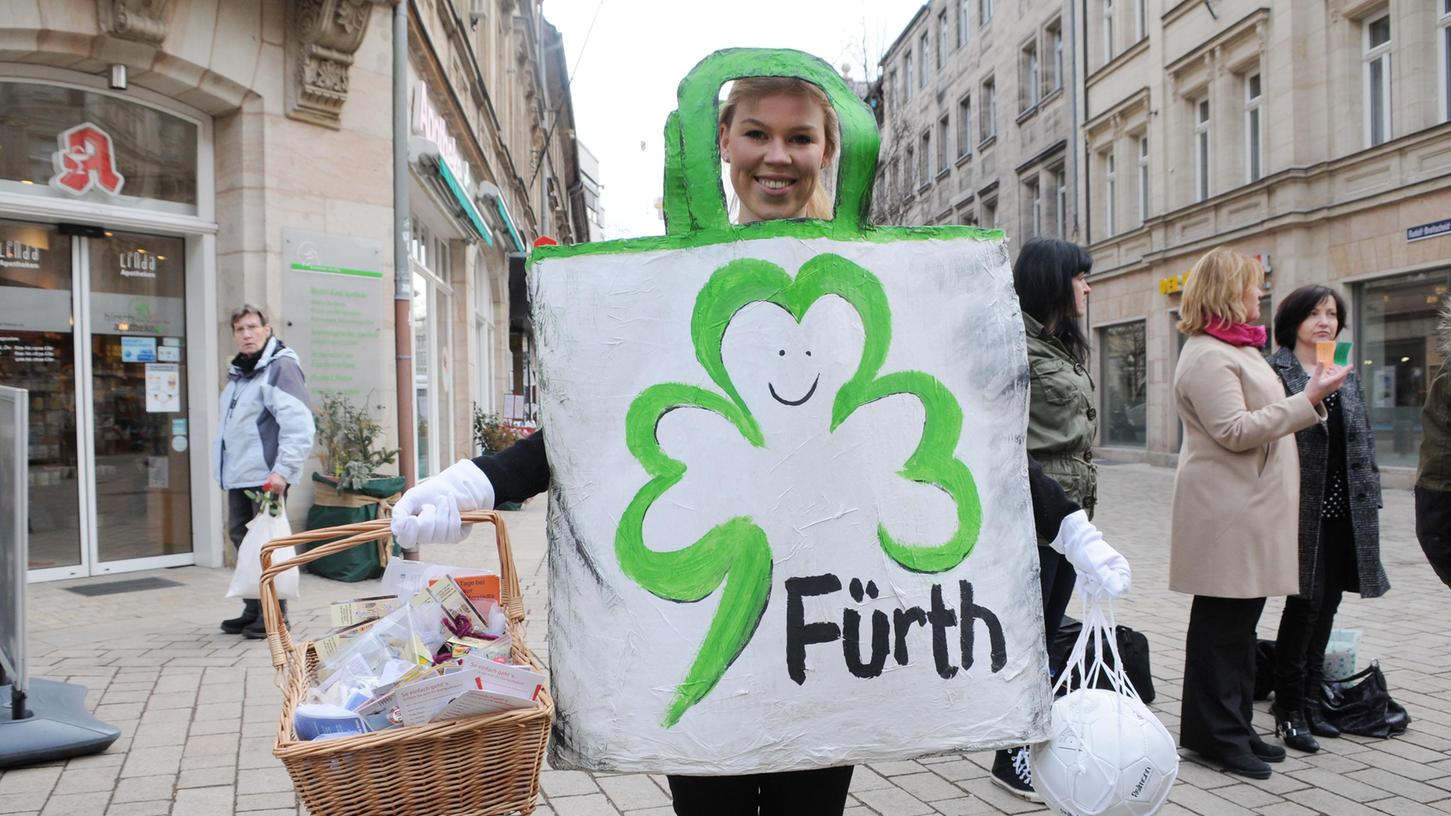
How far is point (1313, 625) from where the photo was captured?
12.8 ft

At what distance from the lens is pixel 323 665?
2.02m

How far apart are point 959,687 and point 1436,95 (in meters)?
15.8

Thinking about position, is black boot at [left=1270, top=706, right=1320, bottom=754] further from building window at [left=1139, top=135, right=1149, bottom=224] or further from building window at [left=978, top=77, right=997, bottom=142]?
building window at [left=978, top=77, right=997, bottom=142]

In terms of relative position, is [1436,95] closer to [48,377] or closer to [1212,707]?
[1212,707]

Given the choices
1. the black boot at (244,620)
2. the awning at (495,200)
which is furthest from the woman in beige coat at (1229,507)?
the awning at (495,200)

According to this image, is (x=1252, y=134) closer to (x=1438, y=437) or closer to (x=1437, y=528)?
(x=1438, y=437)

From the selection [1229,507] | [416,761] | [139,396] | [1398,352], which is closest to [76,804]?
[416,761]

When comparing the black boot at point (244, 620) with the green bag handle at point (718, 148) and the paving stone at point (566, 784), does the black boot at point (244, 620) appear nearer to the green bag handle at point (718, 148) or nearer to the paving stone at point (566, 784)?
the paving stone at point (566, 784)

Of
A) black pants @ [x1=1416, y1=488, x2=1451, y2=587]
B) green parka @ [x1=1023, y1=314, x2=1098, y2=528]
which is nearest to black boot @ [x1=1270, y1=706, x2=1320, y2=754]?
black pants @ [x1=1416, y1=488, x2=1451, y2=587]

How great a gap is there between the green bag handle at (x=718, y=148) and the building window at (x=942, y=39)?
113ft

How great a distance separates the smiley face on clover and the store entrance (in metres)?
6.64

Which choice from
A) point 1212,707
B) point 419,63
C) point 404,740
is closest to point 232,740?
point 404,740

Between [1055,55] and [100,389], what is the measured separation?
2420 centimetres

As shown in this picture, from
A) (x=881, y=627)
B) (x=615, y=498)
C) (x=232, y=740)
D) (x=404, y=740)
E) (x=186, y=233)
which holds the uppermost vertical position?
(x=186, y=233)
